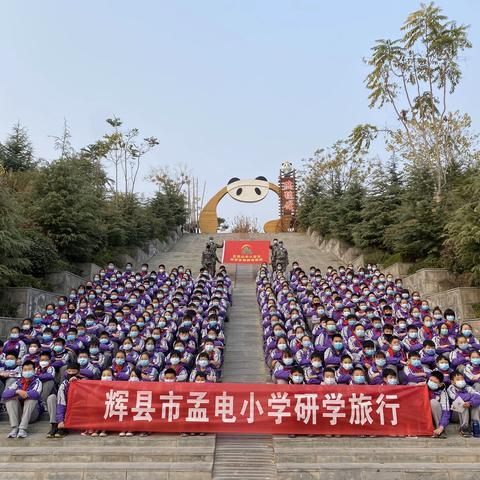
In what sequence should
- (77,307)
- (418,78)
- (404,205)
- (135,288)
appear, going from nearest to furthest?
(77,307) → (135,288) → (404,205) → (418,78)

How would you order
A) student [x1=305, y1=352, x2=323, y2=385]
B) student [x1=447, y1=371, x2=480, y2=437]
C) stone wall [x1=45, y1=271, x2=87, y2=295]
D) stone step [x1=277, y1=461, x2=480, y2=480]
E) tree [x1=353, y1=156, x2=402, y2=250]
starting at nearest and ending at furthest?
stone step [x1=277, y1=461, x2=480, y2=480], student [x1=447, y1=371, x2=480, y2=437], student [x1=305, y1=352, x2=323, y2=385], stone wall [x1=45, y1=271, x2=87, y2=295], tree [x1=353, y1=156, x2=402, y2=250]

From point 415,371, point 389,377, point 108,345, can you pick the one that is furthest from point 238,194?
point 389,377

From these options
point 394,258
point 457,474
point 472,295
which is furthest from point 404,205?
point 457,474

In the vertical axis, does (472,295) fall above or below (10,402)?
above

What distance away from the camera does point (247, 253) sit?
20.9 metres

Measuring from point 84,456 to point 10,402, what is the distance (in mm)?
1518

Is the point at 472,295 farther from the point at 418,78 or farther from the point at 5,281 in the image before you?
the point at 5,281

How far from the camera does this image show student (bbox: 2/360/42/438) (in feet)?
24.8

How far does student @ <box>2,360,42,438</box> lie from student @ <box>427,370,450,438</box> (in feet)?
19.7

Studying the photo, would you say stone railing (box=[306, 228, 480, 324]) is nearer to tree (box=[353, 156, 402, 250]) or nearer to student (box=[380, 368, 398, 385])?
tree (box=[353, 156, 402, 250])

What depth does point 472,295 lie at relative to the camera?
13.0 metres

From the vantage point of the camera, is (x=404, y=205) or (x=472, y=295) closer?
(x=472, y=295)

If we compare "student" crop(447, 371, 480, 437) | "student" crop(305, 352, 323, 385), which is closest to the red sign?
"student" crop(305, 352, 323, 385)

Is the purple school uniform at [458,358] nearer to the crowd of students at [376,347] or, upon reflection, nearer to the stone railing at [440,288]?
the crowd of students at [376,347]
